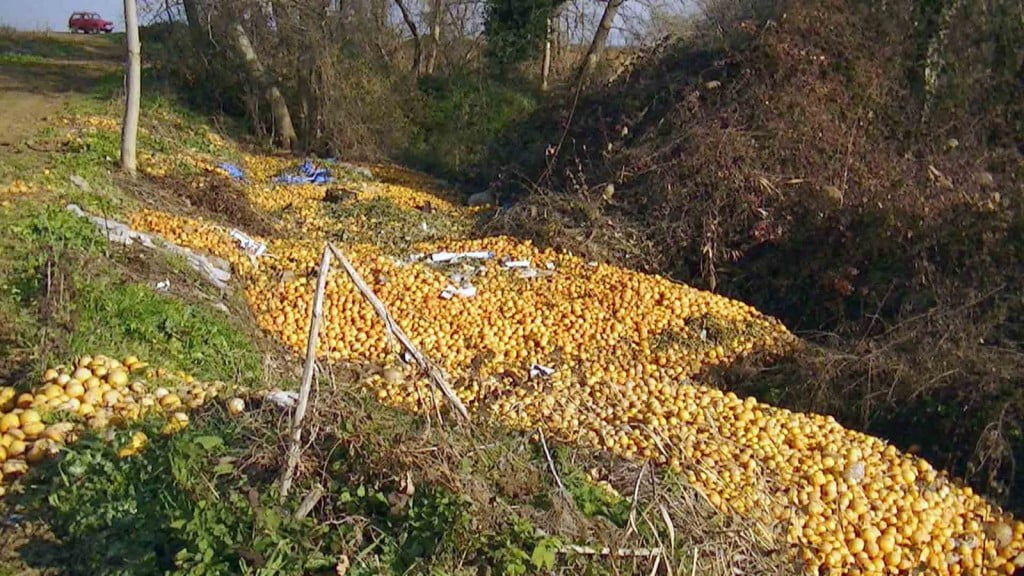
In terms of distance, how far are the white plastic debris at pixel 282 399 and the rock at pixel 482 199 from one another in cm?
854

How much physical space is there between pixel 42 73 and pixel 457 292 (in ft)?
52.5

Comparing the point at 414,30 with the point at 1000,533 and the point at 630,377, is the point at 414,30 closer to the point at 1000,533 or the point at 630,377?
the point at 630,377

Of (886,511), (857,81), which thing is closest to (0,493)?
Result: (886,511)

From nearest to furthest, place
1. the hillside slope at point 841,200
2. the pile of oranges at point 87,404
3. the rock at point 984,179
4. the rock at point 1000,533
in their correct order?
the pile of oranges at point 87,404 → the rock at point 1000,533 → the hillside slope at point 841,200 → the rock at point 984,179

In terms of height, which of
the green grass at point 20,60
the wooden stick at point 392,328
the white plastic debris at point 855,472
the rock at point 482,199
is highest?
the green grass at point 20,60

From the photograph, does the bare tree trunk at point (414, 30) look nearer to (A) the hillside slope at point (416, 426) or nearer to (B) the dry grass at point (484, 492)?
(A) the hillside slope at point (416, 426)

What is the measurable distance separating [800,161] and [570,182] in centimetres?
306

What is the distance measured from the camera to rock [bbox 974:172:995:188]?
8.86m

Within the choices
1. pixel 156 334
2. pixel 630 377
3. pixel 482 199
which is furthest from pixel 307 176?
pixel 630 377

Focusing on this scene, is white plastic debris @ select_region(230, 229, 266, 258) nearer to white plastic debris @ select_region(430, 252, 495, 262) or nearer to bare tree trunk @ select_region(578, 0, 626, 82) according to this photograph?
white plastic debris @ select_region(430, 252, 495, 262)

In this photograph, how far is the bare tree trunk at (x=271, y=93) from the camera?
16.2 meters

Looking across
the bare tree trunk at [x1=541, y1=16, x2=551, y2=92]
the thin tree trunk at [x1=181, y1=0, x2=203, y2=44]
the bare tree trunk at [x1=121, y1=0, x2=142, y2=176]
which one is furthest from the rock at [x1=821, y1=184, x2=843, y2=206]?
the thin tree trunk at [x1=181, y1=0, x2=203, y2=44]

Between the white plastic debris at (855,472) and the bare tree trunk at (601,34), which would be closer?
the white plastic debris at (855,472)

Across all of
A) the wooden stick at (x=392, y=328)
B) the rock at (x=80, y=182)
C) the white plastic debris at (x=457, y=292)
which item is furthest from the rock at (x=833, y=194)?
the rock at (x=80, y=182)
